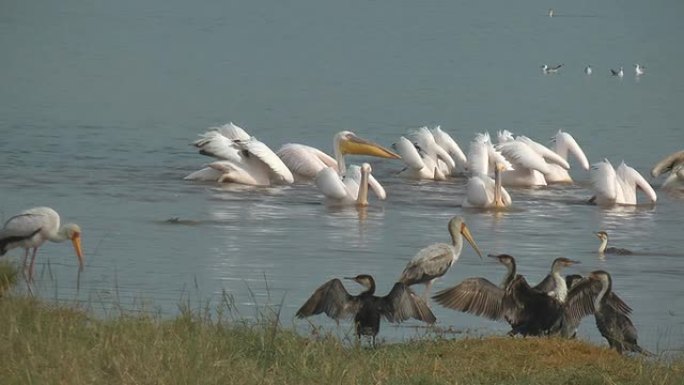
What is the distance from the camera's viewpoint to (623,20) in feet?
192

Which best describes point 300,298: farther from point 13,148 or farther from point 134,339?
point 13,148

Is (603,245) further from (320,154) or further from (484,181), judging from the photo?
(320,154)

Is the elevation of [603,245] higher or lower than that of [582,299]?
lower

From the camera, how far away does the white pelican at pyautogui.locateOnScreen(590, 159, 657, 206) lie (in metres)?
17.3

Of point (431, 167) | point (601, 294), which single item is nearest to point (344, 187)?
point (431, 167)

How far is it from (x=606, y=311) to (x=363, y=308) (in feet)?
4.42

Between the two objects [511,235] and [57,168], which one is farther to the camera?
[57,168]

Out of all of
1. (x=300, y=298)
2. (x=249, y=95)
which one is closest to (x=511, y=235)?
(x=300, y=298)

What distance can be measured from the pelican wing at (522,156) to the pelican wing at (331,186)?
2477 mm

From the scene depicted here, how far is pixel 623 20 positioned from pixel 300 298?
1903 inches

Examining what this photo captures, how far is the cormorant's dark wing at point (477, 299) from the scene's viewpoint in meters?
10.1

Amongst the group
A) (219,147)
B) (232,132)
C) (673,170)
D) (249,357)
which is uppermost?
(232,132)

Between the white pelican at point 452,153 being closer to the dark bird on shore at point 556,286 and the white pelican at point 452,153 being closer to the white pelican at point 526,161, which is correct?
the white pelican at point 526,161

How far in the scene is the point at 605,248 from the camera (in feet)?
47.3
